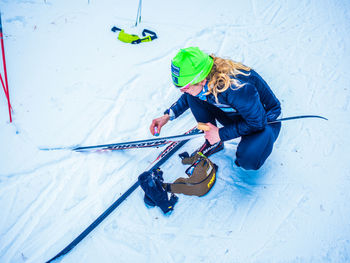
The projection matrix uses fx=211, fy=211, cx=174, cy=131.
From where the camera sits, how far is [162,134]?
2.26 m

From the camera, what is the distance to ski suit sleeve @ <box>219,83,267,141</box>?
1298 millimetres

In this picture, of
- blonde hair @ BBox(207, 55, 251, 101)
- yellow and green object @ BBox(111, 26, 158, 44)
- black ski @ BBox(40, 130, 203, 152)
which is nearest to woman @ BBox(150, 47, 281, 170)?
blonde hair @ BBox(207, 55, 251, 101)

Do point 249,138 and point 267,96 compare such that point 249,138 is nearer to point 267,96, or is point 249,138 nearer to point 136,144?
point 267,96

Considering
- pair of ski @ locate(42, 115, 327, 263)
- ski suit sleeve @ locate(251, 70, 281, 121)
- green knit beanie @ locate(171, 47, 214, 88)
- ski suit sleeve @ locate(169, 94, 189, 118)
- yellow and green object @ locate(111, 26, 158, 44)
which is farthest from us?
yellow and green object @ locate(111, 26, 158, 44)

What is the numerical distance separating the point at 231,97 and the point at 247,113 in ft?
0.51

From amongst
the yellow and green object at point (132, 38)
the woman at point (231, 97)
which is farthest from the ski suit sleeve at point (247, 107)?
the yellow and green object at point (132, 38)

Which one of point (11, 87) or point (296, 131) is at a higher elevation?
point (296, 131)

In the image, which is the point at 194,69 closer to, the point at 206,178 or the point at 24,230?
the point at 206,178

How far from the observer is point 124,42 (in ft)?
10.0

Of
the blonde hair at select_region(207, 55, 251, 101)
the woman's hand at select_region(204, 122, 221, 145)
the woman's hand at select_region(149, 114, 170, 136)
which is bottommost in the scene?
the woman's hand at select_region(149, 114, 170, 136)

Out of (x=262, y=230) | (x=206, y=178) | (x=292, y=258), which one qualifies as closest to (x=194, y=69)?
(x=206, y=178)

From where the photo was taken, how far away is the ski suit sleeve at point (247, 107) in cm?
130

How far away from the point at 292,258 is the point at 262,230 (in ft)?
0.86

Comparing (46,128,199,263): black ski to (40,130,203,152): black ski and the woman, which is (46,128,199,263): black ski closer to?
(40,130,203,152): black ski
